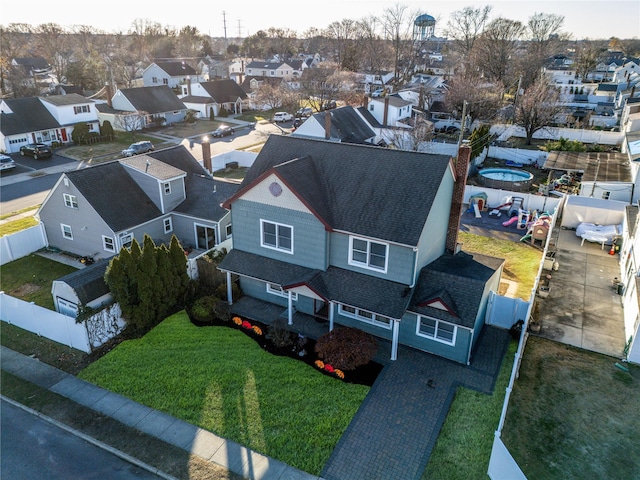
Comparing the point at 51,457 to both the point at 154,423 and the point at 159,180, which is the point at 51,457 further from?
the point at 159,180

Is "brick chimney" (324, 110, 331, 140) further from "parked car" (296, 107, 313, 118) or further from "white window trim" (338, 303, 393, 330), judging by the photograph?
"white window trim" (338, 303, 393, 330)

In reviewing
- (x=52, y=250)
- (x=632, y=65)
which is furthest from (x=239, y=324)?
(x=632, y=65)

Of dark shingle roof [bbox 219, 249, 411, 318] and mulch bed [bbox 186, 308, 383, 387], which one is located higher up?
dark shingle roof [bbox 219, 249, 411, 318]

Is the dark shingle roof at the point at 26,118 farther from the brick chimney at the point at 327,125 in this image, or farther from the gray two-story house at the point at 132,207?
the brick chimney at the point at 327,125

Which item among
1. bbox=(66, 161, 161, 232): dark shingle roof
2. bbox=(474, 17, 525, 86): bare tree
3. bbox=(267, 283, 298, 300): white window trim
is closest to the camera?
bbox=(267, 283, 298, 300): white window trim

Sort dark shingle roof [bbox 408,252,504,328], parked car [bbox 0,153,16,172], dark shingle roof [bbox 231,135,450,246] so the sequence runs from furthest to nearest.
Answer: parked car [bbox 0,153,16,172] → dark shingle roof [bbox 231,135,450,246] → dark shingle roof [bbox 408,252,504,328]

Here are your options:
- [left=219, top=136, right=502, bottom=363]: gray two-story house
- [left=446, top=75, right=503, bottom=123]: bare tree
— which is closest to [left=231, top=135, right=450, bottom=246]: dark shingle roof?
[left=219, top=136, right=502, bottom=363]: gray two-story house

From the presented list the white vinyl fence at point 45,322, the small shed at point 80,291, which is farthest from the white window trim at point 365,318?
the white vinyl fence at point 45,322
